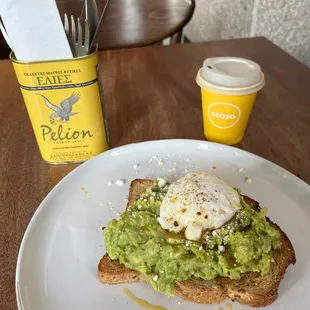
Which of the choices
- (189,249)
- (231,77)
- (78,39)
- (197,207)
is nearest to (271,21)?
(231,77)

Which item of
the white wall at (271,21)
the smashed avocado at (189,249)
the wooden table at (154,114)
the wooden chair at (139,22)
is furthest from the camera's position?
the white wall at (271,21)

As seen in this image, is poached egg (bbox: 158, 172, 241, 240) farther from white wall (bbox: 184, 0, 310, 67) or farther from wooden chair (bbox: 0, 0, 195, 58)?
white wall (bbox: 184, 0, 310, 67)

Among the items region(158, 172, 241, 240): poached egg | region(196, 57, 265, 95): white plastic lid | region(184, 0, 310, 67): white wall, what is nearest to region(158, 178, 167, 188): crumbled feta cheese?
region(158, 172, 241, 240): poached egg

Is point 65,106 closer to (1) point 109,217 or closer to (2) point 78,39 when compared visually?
(2) point 78,39

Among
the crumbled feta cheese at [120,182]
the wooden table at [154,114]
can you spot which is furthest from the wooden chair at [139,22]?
the crumbled feta cheese at [120,182]

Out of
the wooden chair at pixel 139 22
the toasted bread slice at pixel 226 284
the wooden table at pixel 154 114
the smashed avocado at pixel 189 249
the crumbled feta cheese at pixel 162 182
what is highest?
the smashed avocado at pixel 189 249

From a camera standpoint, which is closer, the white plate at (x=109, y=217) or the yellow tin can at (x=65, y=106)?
the white plate at (x=109, y=217)

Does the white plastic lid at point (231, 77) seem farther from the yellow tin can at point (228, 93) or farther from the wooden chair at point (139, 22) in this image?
the wooden chair at point (139, 22)

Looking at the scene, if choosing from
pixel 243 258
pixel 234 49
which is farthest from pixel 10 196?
pixel 234 49

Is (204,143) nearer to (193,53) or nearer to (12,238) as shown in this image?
(12,238)
